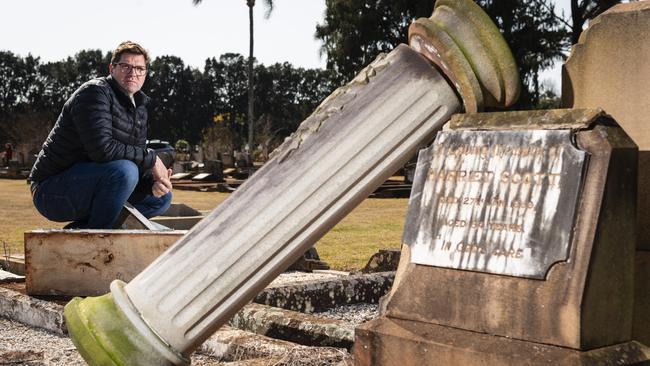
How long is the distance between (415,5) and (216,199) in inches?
445

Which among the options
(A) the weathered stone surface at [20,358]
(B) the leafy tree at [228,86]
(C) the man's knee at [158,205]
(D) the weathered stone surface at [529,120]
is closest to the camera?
(D) the weathered stone surface at [529,120]

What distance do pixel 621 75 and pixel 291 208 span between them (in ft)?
4.67

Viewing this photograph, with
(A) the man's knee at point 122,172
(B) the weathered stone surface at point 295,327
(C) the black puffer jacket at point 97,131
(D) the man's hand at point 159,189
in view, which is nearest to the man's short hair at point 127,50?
(C) the black puffer jacket at point 97,131

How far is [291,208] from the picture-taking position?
3289mm

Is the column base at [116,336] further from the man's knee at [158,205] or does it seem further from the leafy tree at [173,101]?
the leafy tree at [173,101]

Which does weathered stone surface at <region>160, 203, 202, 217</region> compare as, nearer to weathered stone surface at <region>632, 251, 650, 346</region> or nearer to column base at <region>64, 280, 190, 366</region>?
column base at <region>64, 280, 190, 366</region>

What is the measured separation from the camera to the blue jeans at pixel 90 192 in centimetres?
518

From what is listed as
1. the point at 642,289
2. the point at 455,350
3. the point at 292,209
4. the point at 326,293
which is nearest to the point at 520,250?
the point at 455,350

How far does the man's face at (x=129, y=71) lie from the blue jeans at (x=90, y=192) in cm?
49

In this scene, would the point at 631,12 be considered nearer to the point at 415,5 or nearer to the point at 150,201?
the point at 150,201

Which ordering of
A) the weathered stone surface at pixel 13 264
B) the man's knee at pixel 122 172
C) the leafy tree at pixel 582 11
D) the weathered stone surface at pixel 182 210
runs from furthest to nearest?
the leafy tree at pixel 582 11
the weathered stone surface at pixel 182 210
the weathered stone surface at pixel 13 264
the man's knee at pixel 122 172

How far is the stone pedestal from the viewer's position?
2.66m

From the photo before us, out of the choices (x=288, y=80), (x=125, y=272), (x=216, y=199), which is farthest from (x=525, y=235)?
(x=288, y=80)

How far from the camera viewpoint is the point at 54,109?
60312 millimetres
